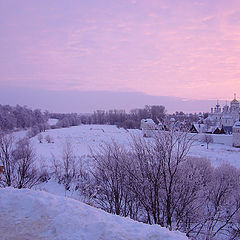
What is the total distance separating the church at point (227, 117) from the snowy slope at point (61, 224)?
39.9 metres

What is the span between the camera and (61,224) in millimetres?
3840

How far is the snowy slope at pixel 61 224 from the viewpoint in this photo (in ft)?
11.5

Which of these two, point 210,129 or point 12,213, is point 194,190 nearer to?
point 12,213

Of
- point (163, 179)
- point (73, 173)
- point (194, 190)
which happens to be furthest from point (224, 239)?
point (73, 173)

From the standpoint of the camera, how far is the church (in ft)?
144

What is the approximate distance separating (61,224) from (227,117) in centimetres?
4839

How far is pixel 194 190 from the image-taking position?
269 inches

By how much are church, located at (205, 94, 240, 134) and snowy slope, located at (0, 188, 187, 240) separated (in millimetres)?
39893

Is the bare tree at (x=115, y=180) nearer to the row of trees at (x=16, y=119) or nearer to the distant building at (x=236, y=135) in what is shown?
the distant building at (x=236, y=135)

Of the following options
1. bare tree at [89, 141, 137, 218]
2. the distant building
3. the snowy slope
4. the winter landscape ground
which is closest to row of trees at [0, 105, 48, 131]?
the distant building

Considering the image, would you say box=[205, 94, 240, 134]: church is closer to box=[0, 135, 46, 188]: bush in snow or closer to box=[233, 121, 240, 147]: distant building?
box=[233, 121, 240, 147]: distant building

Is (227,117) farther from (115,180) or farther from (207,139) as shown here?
(115,180)

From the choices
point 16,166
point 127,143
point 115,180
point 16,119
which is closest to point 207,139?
point 127,143

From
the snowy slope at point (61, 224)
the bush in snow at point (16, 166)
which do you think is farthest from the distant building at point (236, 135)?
the snowy slope at point (61, 224)
